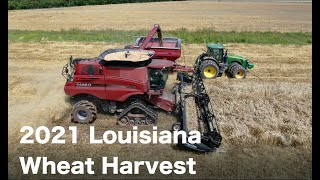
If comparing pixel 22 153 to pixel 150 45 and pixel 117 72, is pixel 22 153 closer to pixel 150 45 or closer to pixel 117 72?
pixel 117 72

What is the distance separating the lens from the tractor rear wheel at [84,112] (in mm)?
10016

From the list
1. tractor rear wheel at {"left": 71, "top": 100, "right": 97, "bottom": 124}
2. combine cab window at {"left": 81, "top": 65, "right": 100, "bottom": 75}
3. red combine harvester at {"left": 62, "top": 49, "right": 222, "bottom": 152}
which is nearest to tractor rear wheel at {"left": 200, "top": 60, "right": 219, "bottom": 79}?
red combine harvester at {"left": 62, "top": 49, "right": 222, "bottom": 152}

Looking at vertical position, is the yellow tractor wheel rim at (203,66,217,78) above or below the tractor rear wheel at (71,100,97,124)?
above

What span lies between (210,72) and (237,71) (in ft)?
3.88

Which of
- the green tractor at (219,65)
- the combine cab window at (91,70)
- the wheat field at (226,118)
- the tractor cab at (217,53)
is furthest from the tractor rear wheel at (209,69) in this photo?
the combine cab window at (91,70)

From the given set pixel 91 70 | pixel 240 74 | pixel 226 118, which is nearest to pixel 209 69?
pixel 240 74

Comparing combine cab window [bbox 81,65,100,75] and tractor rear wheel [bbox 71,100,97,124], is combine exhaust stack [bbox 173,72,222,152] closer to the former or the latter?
tractor rear wheel [bbox 71,100,97,124]

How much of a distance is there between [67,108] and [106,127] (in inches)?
80.1

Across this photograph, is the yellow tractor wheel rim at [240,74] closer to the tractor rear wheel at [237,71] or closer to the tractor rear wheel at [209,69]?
the tractor rear wheel at [237,71]

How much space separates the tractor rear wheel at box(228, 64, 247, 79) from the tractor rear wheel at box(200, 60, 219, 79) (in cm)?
75

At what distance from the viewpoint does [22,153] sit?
8.68 meters

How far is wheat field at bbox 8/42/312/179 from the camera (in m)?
8.32

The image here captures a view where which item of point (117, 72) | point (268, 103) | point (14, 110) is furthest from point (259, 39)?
point (14, 110)

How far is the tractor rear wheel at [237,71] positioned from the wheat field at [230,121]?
1.11 ft
